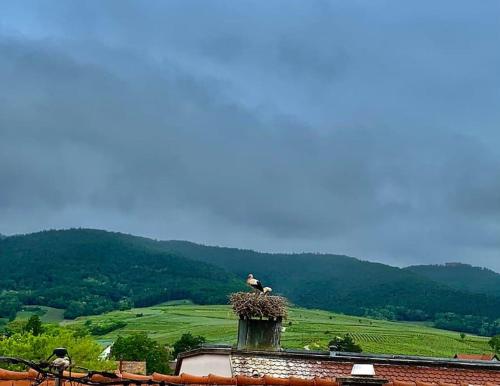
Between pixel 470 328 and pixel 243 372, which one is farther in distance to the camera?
pixel 470 328

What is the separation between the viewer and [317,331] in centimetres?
14138

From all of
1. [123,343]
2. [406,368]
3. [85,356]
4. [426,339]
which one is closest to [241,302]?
[406,368]

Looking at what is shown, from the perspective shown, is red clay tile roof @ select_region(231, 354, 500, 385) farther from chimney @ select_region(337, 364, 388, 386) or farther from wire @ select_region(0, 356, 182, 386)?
wire @ select_region(0, 356, 182, 386)

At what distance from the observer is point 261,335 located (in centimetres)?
2038

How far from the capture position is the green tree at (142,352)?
90581 mm

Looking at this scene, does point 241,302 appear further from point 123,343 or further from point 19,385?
point 123,343

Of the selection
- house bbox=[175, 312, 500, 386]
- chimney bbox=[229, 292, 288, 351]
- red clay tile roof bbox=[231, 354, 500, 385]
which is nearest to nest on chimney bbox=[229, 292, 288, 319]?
chimney bbox=[229, 292, 288, 351]

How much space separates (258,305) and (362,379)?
9938 millimetres

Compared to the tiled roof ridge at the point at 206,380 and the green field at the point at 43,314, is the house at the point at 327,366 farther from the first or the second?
the green field at the point at 43,314

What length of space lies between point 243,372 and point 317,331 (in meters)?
126

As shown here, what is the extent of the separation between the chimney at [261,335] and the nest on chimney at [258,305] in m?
0.17

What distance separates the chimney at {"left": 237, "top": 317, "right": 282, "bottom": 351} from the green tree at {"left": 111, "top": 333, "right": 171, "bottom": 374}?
228ft

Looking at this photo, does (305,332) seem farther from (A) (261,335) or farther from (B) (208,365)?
(B) (208,365)

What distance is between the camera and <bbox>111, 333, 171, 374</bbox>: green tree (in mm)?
90581
